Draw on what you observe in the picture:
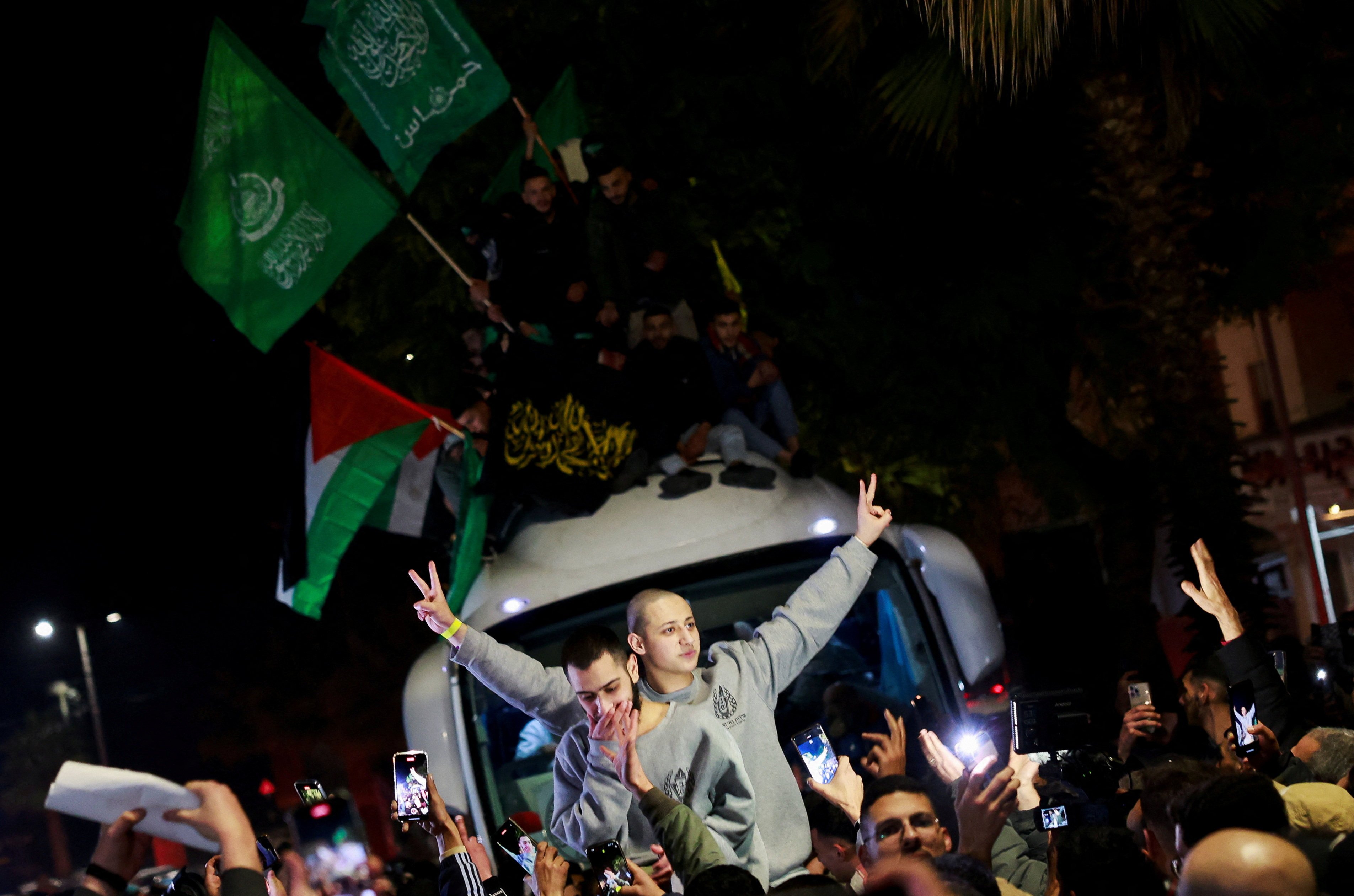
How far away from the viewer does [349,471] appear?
8250mm

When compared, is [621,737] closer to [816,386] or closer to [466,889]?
[466,889]

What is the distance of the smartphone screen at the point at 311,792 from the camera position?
3.57 meters

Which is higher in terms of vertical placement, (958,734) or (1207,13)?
(1207,13)

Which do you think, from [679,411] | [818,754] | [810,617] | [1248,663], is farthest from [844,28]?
[818,754]

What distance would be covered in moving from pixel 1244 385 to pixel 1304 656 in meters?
12.6

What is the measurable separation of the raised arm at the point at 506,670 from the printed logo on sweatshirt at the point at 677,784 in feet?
1.49

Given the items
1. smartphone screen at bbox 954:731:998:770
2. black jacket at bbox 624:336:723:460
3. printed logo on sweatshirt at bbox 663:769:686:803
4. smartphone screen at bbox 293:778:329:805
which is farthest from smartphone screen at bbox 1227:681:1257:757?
black jacket at bbox 624:336:723:460

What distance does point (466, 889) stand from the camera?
11.7ft

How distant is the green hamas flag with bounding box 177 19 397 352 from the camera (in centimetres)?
809

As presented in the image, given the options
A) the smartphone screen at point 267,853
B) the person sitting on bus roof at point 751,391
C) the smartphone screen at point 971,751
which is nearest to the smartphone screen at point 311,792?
the smartphone screen at point 267,853

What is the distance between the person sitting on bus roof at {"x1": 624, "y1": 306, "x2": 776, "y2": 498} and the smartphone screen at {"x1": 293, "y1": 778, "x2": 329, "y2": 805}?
3238 mm

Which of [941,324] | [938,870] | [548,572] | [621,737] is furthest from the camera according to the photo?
[941,324]

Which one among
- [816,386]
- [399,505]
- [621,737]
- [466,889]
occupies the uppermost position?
[816,386]

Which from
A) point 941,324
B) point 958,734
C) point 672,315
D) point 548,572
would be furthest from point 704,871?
point 941,324
